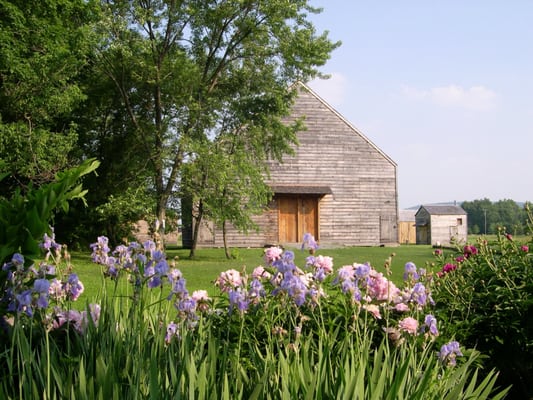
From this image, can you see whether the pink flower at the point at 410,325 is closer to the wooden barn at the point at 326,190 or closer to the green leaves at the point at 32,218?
the green leaves at the point at 32,218

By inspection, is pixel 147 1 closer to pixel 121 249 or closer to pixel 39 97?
pixel 39 97

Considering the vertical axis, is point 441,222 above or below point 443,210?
below

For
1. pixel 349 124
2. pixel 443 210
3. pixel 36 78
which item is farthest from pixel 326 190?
pixel 443 210

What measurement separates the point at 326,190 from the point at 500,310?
22.3 metres

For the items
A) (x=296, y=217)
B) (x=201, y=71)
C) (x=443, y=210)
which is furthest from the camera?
(x=443, y=210)

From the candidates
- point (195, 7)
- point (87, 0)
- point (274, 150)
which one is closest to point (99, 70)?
point (87, 0)

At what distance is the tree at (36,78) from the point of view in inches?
652

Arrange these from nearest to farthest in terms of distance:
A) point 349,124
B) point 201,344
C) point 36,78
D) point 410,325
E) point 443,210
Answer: point 201,344, point 410,325, point 36,78, point 349,124, point 443,210

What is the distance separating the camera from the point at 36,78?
54.7 ft

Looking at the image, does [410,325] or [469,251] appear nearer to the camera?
[410,325]

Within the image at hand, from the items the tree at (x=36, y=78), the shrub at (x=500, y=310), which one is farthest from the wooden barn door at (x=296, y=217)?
the shrub at (x=500, y=310)

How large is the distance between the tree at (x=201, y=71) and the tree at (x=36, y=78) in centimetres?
135

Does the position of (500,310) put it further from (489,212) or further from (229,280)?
(489,212)

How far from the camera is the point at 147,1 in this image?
1898 cm
